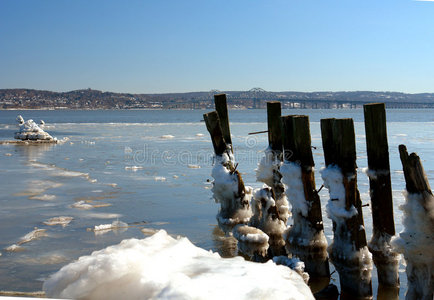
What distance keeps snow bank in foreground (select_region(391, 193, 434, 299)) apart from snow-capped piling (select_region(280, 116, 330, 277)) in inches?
52.5

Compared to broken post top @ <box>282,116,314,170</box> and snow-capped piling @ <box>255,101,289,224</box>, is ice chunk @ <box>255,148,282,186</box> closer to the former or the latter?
snow-capped piling @ <box>255,101,289,224</box>

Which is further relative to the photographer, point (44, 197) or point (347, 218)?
point (44, 197)

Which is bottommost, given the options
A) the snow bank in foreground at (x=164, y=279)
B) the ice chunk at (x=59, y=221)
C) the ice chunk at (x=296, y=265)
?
the ice chunk at (x=59, y=221)

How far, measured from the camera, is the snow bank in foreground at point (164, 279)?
100 inches

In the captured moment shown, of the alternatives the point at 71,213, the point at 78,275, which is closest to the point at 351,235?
the point at 78,275

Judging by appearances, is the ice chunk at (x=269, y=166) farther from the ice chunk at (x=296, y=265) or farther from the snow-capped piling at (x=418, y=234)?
the snow-capped piling at (x=418, y=234)

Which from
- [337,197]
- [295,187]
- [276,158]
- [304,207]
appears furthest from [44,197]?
[337,197]

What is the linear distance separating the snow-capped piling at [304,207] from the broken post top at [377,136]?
76 centimetres

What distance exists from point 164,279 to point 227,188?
15.2ft

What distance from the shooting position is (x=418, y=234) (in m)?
4.10

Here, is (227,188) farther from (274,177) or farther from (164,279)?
(164,279)

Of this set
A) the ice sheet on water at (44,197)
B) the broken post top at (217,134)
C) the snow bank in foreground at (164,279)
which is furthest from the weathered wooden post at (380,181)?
the ice sheet on water at (44,197)

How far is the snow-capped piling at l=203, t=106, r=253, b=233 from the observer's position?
7184mm

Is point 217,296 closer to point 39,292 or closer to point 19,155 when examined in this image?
point 39,292
